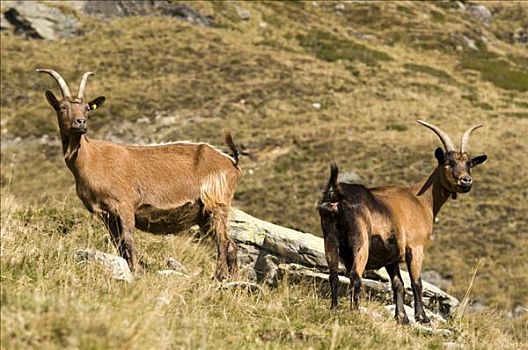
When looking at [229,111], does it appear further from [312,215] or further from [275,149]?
[312,215]

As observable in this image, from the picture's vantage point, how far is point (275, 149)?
122ft

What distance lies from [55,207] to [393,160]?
24.1 m

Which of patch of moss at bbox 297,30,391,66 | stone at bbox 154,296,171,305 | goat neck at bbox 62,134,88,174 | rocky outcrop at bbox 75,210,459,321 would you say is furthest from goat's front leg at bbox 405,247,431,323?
patch of moss at bbox 297,30,391,66

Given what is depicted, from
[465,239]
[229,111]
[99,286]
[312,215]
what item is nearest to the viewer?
[99,286]

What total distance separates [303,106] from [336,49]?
53.0 ft

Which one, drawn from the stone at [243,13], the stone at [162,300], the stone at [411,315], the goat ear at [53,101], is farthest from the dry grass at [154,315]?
the stone at [243,13]

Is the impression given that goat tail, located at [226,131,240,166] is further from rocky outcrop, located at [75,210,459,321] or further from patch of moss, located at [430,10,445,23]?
patch of moss, located at [430,10,445,23]

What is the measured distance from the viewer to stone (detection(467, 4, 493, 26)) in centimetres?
8406

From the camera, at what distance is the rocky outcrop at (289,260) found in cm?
1084

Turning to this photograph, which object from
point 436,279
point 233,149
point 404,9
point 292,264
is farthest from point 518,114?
point 233,149

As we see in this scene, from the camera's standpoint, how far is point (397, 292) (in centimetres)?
936

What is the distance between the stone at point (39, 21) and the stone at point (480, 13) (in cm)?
4636

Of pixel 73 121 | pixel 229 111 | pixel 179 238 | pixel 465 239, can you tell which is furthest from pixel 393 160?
pixel 73 121

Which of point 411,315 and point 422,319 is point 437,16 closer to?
point 411,315
